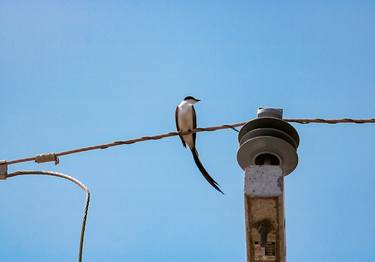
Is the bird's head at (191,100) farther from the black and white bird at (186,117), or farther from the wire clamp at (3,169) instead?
the wire clamp at (3,169)

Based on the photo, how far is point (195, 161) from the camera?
23.8ft

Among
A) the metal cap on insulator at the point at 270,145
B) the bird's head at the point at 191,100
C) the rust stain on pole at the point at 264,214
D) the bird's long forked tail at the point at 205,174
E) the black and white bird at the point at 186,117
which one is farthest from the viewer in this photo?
the bird's head at the point at 191,100

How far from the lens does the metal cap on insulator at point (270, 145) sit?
10.9 feet

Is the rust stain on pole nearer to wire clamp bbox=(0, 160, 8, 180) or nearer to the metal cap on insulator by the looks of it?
the metal cap on insulator

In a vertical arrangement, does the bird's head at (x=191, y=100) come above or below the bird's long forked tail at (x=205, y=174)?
above

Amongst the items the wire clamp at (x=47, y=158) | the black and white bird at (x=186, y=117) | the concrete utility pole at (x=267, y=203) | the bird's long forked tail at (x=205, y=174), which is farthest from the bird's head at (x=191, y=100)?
the concrete utility pole at (x=267, y=203)

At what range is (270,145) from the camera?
333cm

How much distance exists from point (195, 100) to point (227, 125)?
581 centimetres

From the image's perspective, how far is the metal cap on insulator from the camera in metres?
3.33

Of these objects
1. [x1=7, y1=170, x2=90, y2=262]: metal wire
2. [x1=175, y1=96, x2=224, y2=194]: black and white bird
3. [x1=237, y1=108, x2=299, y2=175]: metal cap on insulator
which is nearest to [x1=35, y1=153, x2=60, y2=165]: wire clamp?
[x1=7, y1=170, x2=90, y2=262]: metal wire

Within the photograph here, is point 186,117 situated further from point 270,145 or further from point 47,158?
point 270,145

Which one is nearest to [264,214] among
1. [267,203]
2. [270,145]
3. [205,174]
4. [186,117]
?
[267,203]

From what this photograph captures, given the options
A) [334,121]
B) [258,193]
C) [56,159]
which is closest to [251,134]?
[258,193]

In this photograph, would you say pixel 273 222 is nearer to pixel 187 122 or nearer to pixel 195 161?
pixel 195 161
